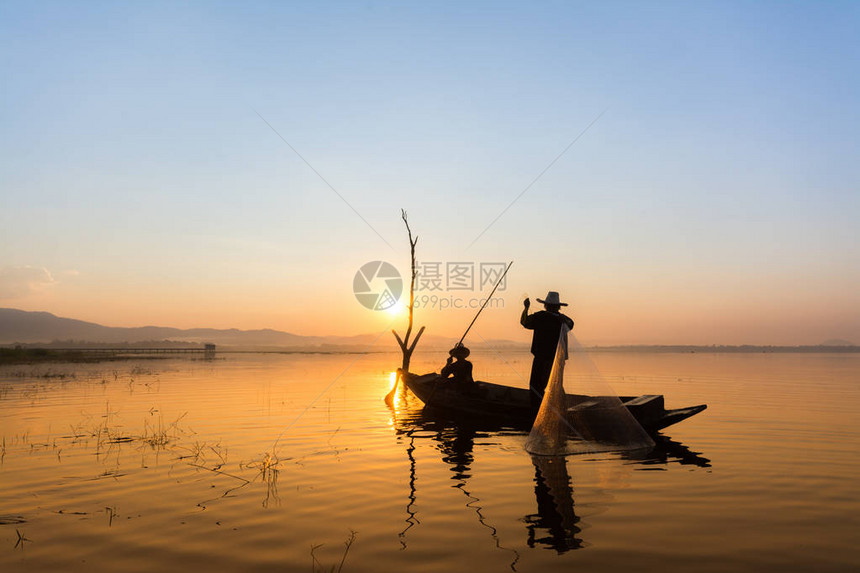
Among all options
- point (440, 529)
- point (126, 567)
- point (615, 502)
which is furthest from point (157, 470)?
point (615, 502)

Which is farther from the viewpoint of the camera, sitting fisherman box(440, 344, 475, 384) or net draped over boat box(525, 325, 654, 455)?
sitting fisherman box(440, 344, 475, 384)

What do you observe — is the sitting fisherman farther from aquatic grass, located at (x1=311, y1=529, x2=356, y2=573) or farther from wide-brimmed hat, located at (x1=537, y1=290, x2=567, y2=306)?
aquatic grass, located at (x1=311, y1=529, x2=356, y2=573)

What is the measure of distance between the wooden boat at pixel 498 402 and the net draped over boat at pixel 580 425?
4.36ft

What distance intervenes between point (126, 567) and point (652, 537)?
5621mm

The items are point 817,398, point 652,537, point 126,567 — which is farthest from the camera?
point 817,398

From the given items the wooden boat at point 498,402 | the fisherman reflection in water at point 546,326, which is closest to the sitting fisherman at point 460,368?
A: the wooden boat at point 498,402

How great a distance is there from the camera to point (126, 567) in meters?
5.62

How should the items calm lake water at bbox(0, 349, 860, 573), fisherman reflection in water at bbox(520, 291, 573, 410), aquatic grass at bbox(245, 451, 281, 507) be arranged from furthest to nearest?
fisherman reflection in water at bbox(520, 291, 573, 410) < aquatic grass at bbox(245, 451, 281, 507) < calm lake water at bbox(0, 349, 860, 573)

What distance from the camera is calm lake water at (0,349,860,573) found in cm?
592

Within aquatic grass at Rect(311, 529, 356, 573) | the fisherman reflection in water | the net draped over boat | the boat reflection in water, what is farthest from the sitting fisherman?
aquatic grass at Rect(311, 529, 356, 573)

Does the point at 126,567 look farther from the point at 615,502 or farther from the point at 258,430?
the point at 258,430

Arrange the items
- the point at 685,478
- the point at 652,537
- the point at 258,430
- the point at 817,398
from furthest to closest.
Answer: the point at 817,398, the point at 258,430, the point at 685,478, the point at 652,537

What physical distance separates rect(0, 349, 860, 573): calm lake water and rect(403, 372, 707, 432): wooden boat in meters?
0.72

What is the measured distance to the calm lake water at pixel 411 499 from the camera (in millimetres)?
5922
